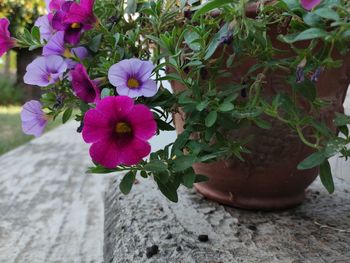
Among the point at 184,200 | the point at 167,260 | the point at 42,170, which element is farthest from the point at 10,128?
the point at 167,260

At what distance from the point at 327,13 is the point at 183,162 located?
1.11ft

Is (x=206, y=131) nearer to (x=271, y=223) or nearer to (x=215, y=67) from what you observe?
(x=215, y=67)

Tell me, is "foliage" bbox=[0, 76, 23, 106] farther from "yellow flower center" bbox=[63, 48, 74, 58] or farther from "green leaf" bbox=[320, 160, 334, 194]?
"green leaf" bbox=[320, 160, 334, 194]

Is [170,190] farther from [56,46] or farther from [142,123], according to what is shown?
[56,46]

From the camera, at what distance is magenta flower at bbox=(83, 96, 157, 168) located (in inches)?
27.7

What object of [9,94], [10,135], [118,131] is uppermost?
[118,131]

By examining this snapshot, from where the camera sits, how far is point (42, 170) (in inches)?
99.0

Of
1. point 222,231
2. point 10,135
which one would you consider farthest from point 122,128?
point 10,135

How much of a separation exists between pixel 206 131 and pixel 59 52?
30 cm

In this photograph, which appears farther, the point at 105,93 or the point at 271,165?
the point at 271,165

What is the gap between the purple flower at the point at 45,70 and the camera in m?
0.84

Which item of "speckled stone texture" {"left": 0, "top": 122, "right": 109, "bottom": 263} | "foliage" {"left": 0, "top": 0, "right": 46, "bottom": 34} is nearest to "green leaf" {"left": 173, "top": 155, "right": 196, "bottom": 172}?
"speckled stone texture" {"left": 0, "top": 122, "right": 109, "bottom": 263}

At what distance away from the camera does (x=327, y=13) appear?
64cm

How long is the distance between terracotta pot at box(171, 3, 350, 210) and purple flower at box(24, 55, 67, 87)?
295mm
